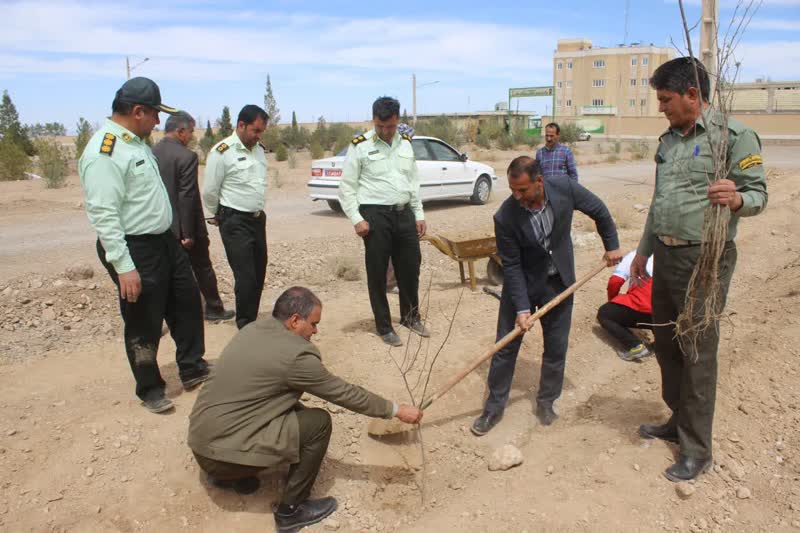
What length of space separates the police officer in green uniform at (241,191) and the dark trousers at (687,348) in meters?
2.87

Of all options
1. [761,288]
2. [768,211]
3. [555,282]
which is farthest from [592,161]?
[555,282]

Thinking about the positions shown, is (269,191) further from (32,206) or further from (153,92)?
(153,92)

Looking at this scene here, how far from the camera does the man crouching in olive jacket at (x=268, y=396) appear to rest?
292 cm

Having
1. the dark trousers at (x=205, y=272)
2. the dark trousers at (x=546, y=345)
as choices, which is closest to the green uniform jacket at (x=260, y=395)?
the dark trousers at (x=546, y=345)

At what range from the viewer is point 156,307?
3721mm

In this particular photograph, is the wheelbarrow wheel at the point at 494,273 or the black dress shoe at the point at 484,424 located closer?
the black dress shoe at the point at 484,424

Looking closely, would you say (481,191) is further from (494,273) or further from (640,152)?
(640,152)

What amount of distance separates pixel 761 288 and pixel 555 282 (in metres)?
4.02

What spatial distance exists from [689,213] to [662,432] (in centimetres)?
138

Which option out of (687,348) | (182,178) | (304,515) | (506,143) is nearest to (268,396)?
(304,515)

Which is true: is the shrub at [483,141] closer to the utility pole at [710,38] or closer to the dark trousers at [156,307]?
the utility pole at [710,38]

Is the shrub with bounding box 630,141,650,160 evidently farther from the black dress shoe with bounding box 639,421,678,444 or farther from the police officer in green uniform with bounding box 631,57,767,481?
the police officer in green uniform with bounding box 631,57,767,481

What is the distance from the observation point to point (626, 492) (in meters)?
3.21

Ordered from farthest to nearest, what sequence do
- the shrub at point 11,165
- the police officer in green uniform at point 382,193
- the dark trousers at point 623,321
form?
the shrub at point 11,165 → the dark trousers at point 623,321 → the police officer in green uniform at point 382,193
